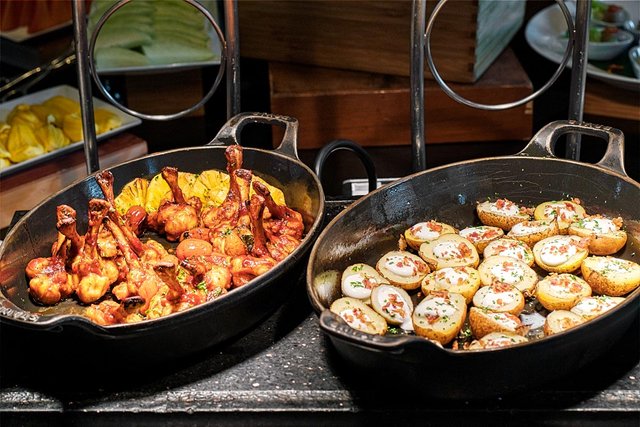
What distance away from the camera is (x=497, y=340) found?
147cm

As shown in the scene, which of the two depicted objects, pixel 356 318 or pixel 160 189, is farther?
pixel 160 189

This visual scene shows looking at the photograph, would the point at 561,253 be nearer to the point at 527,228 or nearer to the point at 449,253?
the point at 527,228

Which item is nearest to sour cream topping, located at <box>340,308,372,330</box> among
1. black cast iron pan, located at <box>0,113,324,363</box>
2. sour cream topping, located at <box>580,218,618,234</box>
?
black cast iron pan, located at <box>0,113,324,363</box>

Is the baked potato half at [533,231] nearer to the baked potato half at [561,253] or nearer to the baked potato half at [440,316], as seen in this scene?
the baked potato half at [561,253]

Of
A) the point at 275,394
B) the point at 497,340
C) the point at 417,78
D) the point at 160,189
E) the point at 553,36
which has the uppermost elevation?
the point at 417,78

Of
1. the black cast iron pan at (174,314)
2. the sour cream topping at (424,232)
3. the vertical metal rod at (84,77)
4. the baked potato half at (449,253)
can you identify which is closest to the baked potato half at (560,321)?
the baked potato half at (449,253)

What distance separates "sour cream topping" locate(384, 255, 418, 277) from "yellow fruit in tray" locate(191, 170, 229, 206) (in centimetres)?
46

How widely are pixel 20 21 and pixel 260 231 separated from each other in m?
2.53

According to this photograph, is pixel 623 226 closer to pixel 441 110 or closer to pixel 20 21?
pixel 441 110

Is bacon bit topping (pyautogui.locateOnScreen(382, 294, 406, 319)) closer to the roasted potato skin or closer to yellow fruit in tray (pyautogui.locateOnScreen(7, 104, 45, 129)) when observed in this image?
the roasted potato skin

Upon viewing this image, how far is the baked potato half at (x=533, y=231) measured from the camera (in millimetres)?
1804

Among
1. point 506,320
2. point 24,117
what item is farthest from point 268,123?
point 24,117

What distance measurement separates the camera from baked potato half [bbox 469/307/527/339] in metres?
1.52

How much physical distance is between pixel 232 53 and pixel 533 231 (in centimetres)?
86
